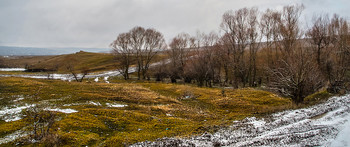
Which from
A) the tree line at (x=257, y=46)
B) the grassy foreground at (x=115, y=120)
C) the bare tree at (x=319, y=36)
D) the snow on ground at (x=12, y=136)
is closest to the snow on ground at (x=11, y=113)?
the grassy foreground at (x=115, y=120)

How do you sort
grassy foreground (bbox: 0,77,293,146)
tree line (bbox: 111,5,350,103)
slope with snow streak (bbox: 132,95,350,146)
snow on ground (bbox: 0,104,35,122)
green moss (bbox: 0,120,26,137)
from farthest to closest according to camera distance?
tree line (bbox: 111,5,350,103) → snow on ground (bbox: 0,104,35,122) → grassy foreground (bbox: 0,77,293,146) → green moss (bbox: 0,120,26,137) → slope with snow streak (bbox: 132,95,350,146)

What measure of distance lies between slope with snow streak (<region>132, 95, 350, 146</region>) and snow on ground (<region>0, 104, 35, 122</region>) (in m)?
10.4

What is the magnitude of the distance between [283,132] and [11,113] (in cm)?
2028

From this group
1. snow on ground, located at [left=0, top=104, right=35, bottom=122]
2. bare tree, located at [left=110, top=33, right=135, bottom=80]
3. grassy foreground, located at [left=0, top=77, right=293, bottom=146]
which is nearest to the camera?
grassy foreground, located at [left=0, top=77, right=293, bottom=146]

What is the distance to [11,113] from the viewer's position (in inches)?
527

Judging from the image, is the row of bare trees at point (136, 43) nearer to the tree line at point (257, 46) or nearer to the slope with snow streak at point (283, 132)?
the tree line at point (257, 46)

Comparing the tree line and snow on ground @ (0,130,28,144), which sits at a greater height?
the tree line

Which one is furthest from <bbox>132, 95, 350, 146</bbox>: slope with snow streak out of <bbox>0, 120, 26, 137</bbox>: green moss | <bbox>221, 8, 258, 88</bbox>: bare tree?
<bbox>221, 8, 258, 88</bbox>: bare tree

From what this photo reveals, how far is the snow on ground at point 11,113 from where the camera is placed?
491 inches

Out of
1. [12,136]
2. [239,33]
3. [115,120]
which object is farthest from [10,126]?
[239,33]

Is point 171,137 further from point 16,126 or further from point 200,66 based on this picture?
point 200,66

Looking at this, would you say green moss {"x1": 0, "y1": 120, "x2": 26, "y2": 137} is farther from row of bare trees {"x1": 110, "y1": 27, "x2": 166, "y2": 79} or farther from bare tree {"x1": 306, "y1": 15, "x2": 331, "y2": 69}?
bare tree {"x1": 306, "y1": 15, "x2": 331, "y2": 69}

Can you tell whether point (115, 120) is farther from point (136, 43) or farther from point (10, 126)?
point (136, 43)

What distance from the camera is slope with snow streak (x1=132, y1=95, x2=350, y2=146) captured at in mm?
9883
